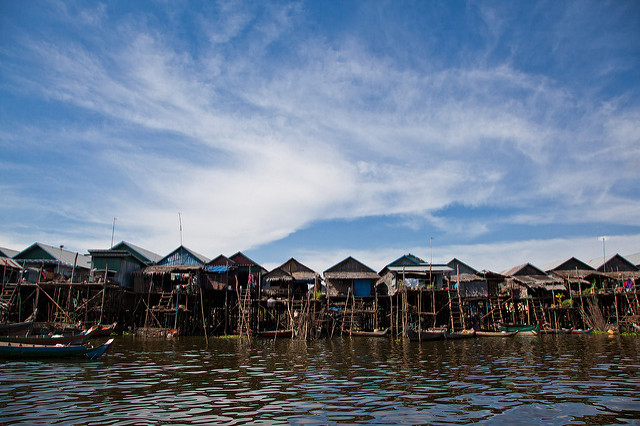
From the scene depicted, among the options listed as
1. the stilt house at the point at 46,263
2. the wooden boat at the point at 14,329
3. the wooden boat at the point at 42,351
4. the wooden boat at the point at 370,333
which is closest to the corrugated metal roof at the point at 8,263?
the stilt house at the point at 46,263

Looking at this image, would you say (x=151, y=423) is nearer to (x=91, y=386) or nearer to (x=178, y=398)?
(x=178, y=398)

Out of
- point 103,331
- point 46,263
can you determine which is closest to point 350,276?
point 103,331

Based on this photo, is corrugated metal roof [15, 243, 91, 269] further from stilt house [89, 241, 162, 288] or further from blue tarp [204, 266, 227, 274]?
blue tarp [204, 266, 227, 274]

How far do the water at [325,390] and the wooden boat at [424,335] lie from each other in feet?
36.0

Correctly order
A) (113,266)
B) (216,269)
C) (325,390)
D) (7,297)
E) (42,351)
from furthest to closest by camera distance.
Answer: (216,269) → (113,266) → (7,297) → (42,351) → (325,390)

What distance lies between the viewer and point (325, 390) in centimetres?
1165

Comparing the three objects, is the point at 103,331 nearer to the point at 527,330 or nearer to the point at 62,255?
the point at 62,255

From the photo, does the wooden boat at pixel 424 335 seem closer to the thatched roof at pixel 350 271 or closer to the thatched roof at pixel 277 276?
the thatched roof at pixel 350 271

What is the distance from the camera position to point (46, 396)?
10.7 m

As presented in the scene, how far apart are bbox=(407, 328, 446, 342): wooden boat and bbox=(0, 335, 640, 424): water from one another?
1098cm

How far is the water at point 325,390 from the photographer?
8820mm

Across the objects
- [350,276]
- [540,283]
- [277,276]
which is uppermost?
[350,276]

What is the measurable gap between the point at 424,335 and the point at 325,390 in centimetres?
2058

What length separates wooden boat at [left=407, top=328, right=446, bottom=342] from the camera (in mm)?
29728
